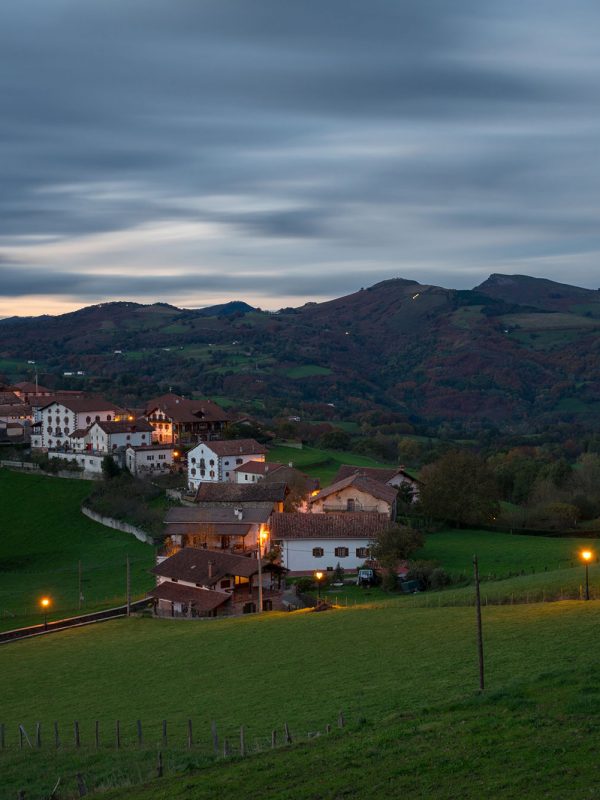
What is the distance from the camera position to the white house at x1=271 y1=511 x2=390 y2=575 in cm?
5488

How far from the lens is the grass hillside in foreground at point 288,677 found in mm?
20328

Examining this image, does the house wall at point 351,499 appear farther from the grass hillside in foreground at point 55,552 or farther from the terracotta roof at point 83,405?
the terracotta roof at point 83,405

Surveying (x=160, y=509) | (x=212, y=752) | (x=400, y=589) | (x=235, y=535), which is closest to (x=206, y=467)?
(x=160, y=509)

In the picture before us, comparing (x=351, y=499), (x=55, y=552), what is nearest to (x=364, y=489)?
(x=351, y=499)

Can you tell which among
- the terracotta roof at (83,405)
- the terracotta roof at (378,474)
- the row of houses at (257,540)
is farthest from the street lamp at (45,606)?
the terracotta roof at (83,405)

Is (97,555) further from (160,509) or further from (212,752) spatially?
(212,752)

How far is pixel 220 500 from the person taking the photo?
69.9 m

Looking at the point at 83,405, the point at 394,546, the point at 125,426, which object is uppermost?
the point at 83,405

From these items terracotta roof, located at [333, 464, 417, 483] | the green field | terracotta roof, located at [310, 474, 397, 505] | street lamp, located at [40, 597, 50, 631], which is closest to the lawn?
terracotta roof, located at [310, 474, 397, 505]

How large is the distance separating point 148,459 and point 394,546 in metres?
43.5

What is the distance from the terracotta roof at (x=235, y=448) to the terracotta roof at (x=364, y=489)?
16330mm

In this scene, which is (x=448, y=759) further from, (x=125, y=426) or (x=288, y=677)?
(x=125, y=426)

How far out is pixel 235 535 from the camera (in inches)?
2352

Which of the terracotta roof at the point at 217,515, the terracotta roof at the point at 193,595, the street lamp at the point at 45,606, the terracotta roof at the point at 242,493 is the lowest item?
the street lamp at the point at 45,606
